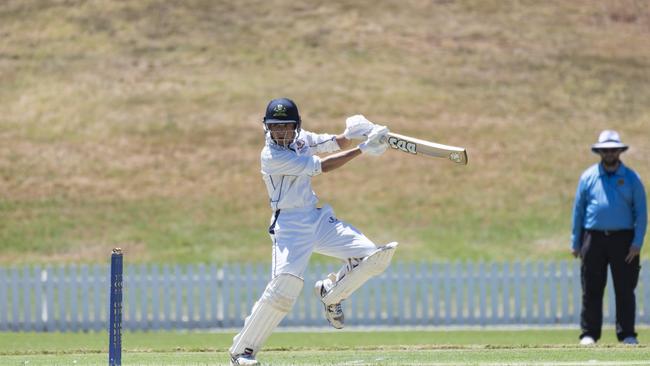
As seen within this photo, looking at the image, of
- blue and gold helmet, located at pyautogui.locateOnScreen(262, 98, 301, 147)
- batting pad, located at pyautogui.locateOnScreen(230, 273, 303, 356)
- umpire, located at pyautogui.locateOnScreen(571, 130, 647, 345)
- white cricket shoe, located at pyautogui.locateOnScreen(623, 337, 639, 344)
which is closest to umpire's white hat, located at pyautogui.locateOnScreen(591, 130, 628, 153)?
umpire, located at pyautogui.locateOnScreen(571, 130, 647, 345)

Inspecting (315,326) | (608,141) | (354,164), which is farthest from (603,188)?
(354,164)

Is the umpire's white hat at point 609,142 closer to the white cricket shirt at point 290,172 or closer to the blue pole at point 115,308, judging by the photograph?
the white cricket shirt at point 290,172

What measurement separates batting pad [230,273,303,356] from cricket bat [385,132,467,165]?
45.7 inches

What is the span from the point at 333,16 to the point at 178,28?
15.6ft

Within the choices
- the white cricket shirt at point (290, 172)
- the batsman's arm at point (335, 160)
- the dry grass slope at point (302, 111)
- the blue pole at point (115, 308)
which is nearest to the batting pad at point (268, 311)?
the white cricket shirt at point (290, 172)

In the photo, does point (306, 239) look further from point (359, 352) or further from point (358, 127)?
point (359, 352)

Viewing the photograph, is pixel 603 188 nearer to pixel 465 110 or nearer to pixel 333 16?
pixel 465 110

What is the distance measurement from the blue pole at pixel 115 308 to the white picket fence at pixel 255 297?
8.00m

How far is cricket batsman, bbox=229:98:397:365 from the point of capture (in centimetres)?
834

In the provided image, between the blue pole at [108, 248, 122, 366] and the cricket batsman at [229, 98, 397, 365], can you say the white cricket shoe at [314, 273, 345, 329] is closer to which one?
the cricket batsman at [229, 98, 397, 365]

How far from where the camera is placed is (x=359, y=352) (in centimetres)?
1044

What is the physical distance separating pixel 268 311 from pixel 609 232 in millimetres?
4513

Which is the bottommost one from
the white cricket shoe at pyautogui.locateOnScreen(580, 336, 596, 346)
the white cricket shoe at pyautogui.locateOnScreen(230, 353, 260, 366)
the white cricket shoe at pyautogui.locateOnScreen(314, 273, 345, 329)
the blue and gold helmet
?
the white cricket shoe at pyautogui.locateOnScreen(580, 336, 596, 346)

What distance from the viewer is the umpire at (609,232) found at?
37.8ft
